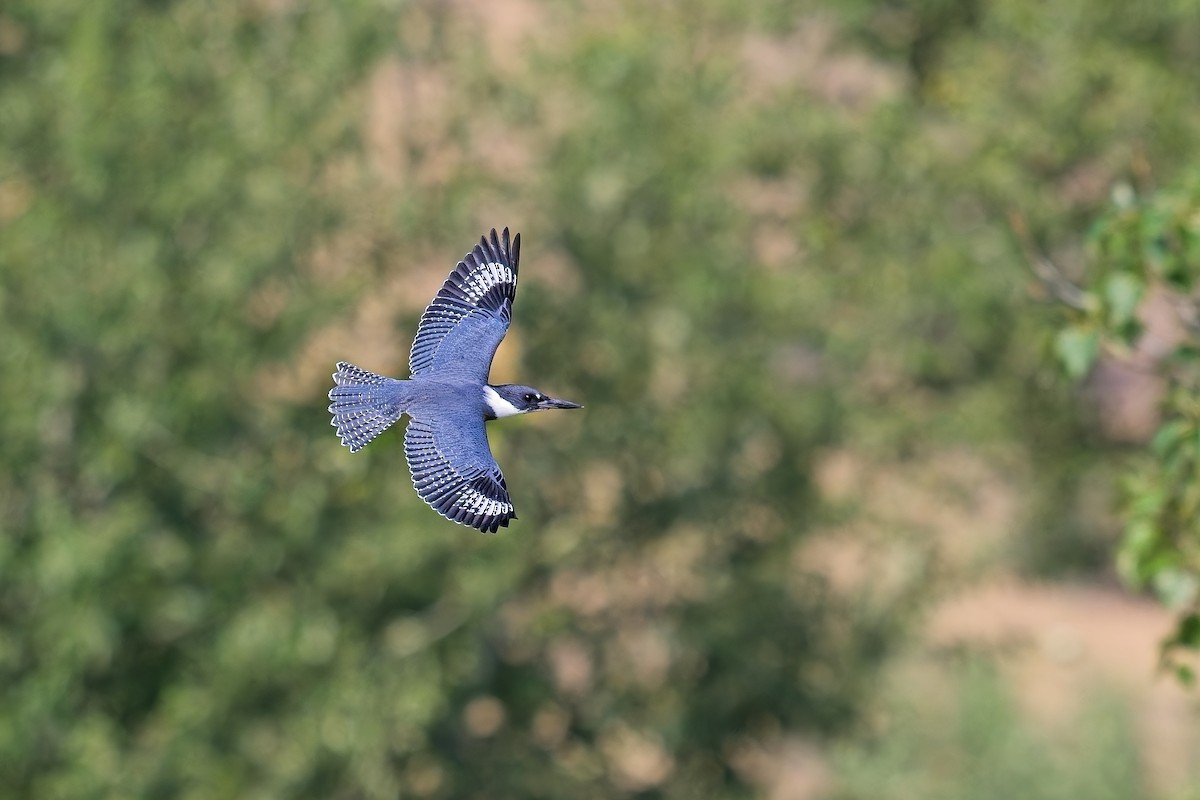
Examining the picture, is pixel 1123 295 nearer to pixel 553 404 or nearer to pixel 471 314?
pixel 553 404

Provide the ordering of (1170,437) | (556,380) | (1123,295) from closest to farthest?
(1170,437)
(1123,295)
(556,380)

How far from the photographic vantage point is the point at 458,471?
671 cm

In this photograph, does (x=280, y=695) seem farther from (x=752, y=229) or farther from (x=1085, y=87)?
(x=1085, y=87)

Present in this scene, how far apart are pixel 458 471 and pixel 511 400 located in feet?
2.21

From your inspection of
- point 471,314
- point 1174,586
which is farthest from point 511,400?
point 1174,586

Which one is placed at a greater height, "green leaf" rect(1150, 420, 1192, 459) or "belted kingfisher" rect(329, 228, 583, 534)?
"green leaf" rect(1150, 420, 1192, 459)

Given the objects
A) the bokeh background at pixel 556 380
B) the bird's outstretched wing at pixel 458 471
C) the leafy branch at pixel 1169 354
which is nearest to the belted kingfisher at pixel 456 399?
the bird's outstretched wing at pixel 458 471

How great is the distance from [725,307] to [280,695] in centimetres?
517

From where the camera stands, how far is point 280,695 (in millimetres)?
15250

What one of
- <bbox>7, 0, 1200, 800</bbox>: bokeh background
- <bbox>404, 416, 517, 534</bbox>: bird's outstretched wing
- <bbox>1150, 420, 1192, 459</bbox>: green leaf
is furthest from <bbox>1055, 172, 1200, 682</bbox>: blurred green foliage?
→ <bbox>404, 416, 517, 534</bbox>: bird's outstretched wing

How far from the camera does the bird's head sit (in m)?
7.27

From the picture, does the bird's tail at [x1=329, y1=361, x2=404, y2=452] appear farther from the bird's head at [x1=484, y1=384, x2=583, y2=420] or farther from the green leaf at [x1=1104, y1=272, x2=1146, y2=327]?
the green leaf at [x1=1104, y1=272, x2=1146, y2=327]

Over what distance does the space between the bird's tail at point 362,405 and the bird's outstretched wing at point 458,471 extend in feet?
0.51

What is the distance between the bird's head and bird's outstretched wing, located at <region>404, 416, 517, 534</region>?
207mm
